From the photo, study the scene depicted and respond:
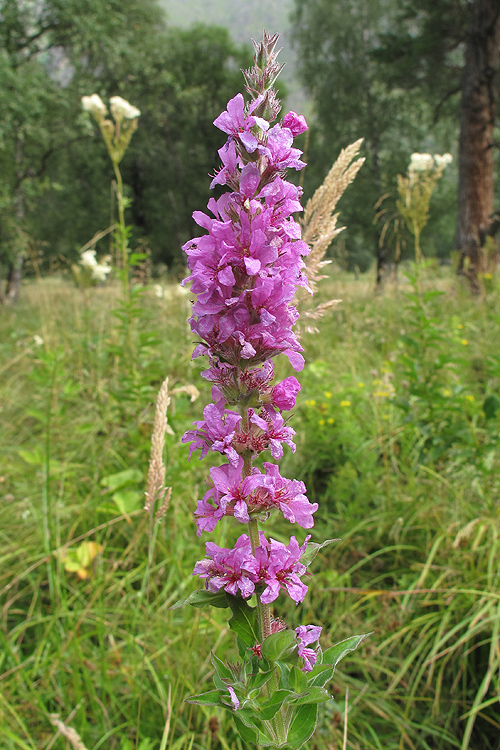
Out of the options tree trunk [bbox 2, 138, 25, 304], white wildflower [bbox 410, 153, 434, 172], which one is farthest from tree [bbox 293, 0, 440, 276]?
white wildflower [bbox 410, 153, 434, 172]

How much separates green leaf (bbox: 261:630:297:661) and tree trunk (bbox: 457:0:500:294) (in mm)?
9043

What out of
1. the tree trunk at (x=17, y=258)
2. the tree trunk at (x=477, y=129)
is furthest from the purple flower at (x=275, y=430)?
the tree trunk at (x=17, y=258)

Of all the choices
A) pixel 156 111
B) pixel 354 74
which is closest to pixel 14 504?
pixel 354 74

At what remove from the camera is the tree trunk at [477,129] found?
8.61m

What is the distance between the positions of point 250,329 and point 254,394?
126 millimetres

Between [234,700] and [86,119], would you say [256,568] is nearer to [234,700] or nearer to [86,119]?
[234,700]

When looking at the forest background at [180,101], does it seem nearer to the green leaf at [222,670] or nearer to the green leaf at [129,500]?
the green leaf at [129,500]

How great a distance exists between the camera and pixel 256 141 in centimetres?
81

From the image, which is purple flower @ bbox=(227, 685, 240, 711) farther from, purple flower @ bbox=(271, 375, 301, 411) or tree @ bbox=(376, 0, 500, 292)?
tree @ bbox=(376, 0, 500, 292)

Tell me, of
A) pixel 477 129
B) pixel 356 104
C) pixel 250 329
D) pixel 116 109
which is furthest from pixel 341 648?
pixel 356 104

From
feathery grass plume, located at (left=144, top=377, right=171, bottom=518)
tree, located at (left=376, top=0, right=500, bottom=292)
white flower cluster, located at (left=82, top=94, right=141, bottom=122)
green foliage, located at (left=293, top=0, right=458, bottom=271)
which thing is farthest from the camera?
green foliage, located at (left=293, top=0, right=458, bottom=271)

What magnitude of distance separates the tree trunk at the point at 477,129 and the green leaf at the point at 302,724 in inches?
354

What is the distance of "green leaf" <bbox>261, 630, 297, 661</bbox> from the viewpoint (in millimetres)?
779

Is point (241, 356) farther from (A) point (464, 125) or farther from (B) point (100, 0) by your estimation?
(B) point (100, 0)
